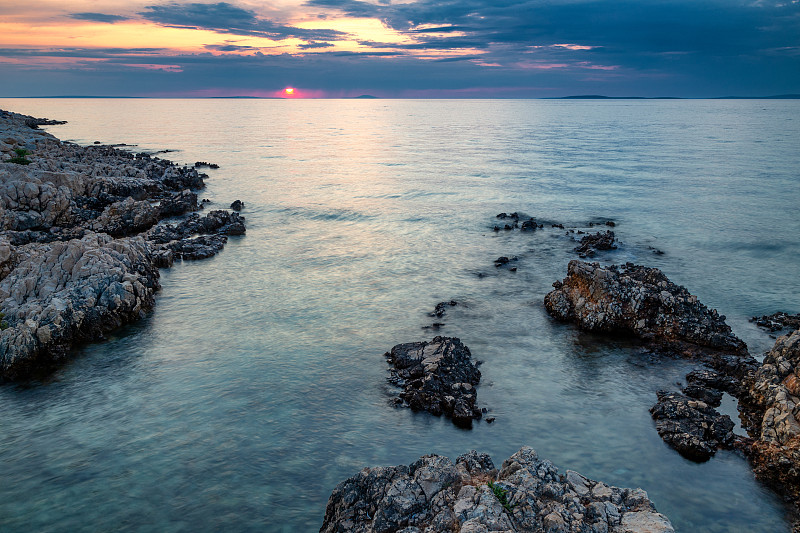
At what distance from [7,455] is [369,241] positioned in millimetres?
27042

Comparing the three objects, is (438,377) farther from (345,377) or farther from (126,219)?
(126,219)

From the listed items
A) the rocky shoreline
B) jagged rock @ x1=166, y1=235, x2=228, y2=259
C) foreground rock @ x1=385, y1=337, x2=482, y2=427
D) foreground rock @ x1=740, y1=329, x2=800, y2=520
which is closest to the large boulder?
foreground rock @ x1=740, y1=329, x2=800, y2=520

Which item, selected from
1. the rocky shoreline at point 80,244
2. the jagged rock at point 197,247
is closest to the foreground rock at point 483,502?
the rocky shoreline at point 80,244

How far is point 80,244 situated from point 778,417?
29.5 meters

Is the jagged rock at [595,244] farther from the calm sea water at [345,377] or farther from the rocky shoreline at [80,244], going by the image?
the rocky shoreline at [80,244]

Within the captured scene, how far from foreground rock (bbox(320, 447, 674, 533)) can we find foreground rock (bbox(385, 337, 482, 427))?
5.03 m

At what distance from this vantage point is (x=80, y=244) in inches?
991

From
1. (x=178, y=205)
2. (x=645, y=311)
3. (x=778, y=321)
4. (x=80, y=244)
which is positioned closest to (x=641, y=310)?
(x=645, y=311)

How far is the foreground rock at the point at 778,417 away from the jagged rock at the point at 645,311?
110 inches

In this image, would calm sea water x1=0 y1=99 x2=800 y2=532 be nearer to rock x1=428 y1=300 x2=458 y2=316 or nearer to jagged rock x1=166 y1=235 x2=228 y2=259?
rock x1=428 y1=300 x2=458 y2=316

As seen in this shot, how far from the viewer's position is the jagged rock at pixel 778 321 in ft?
74.5

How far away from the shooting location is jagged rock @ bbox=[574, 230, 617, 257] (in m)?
34.3

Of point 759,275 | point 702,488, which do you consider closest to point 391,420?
point 702,488

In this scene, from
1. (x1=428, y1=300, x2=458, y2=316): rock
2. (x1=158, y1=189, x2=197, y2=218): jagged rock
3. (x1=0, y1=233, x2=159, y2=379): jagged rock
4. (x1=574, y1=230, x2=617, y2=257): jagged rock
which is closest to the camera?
(x1=0, y1=233, x2=159, y2=379): jagged rock
